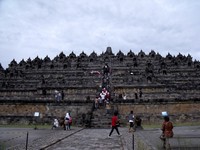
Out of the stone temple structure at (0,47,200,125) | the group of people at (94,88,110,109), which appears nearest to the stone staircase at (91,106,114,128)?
the group of people at (94,88,110,109)

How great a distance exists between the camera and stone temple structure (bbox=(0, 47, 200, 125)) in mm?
34500

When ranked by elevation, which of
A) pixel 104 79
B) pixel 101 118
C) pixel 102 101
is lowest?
pixel 101 118

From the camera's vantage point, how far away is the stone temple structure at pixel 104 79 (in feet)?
113

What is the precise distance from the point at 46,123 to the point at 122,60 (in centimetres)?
2770

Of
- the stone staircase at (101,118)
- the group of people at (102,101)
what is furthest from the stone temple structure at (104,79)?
the stone staircase at (101,118)

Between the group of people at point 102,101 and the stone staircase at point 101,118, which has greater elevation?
the group of people at point 102,101

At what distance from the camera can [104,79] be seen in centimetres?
4119

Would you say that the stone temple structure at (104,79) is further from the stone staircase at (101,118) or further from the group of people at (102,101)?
the stone staircase at (101,118)

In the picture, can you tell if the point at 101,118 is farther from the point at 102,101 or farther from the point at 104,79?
the point at 104,79

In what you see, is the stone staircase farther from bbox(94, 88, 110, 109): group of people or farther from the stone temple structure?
the stone temple structure

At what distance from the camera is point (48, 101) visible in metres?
28.8

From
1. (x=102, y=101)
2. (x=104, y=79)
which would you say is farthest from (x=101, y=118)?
(x=104, y=79)

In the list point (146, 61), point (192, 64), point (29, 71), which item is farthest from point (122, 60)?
point (29, 71)

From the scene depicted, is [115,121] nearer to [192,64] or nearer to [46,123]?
[46,123]
